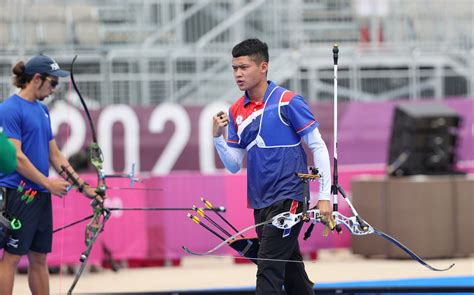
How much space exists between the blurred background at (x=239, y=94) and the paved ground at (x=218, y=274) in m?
0.29

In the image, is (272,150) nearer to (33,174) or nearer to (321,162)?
(321,162)

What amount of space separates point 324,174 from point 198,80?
9.59 meters

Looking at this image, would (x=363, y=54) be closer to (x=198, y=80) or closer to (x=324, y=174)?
(x=198, y=80)

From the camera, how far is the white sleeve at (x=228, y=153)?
23.2ft

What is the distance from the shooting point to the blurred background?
13445 mm

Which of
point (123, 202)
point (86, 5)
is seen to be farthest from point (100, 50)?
point (123, 202)

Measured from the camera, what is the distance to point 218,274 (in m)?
12.3

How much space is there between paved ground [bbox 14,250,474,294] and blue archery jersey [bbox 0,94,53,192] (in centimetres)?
262

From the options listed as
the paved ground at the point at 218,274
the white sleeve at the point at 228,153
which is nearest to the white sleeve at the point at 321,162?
the white sleeve at the point at 228,153

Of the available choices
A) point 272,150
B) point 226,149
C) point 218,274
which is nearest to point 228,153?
point 226,149

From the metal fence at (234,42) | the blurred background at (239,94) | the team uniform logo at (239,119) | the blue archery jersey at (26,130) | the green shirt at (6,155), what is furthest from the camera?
the metal fence at (234,42)

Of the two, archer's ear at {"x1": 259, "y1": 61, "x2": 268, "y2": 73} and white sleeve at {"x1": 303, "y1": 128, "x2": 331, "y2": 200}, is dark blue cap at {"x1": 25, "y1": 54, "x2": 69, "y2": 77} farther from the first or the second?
white sleeve at {"x1": 303, "y1": 128, "x2": 331, "y2": 200}

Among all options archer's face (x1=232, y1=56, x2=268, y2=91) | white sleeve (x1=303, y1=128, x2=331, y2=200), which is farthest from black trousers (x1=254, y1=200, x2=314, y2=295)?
archer's face (x1=232, y1=56, x2=268, y2=91)

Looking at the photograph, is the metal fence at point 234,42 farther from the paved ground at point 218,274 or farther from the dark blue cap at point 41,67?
the dark blue cap at point 41,67
